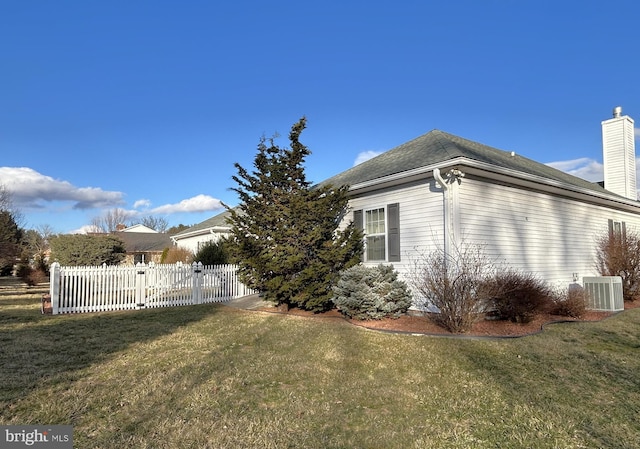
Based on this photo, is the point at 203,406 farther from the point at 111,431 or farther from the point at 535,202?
the point at 535,202

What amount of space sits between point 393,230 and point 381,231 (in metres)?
0.48

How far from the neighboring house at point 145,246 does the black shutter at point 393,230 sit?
3375 cm

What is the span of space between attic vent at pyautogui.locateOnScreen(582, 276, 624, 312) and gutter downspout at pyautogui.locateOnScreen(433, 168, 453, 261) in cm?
488

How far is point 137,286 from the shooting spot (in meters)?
11.3

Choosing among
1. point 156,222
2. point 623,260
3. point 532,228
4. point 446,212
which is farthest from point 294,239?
point 156,222

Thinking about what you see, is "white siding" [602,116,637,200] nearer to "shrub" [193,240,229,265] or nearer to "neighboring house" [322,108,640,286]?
"neighboring house" [322,108,640,286]

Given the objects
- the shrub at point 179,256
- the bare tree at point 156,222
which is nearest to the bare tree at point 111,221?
the bare tree at point 156,222

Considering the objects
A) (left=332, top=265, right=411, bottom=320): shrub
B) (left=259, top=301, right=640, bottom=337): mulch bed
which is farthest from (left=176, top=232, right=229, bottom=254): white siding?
(left=259, top=301, right=640, bottom=337): mulch bed

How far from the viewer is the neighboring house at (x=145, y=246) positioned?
39600 millimetres

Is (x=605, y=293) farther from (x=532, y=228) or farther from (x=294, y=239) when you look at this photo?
(x=294, y=239)

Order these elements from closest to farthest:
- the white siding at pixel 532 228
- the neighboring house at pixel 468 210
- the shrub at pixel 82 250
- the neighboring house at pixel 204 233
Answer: the neighboring house at pixel 468 210
the white siding at pixel 532 228
the shrub at pixel 82 250
the neighboring house at pixel 204 233

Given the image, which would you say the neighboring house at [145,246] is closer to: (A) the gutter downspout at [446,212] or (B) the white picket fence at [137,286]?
(B) the white picket fence at [137,286]

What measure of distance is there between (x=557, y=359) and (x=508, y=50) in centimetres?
990

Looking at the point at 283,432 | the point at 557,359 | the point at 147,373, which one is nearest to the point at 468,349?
the point at 557,359
